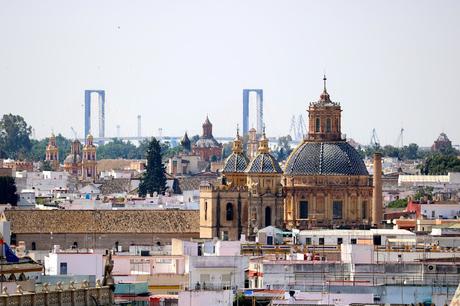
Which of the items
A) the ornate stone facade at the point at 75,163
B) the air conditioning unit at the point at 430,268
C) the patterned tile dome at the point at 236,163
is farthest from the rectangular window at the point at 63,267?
the ornate stone facade at the point at 75,163

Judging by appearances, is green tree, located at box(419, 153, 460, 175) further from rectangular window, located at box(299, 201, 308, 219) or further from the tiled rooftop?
the tiled rooftop

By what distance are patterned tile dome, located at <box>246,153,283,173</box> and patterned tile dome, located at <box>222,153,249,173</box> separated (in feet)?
1.51

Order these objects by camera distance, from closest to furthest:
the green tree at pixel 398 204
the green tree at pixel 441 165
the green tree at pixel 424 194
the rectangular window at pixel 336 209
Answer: the rectangular window at pixel 336 209 → the green tree at pixel 398 204 → the green tree at pixel 424 194 → the green tree at pixel 441 165

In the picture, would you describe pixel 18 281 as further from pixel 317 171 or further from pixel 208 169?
pixel 208 169

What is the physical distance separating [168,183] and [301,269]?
90686 millimetres

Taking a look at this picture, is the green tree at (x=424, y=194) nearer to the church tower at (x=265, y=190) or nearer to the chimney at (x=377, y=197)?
the chimney at (x=377, y=197)

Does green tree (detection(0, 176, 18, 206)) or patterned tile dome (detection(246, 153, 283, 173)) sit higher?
patterned tile dome (detection(246, 153, 283, 173))

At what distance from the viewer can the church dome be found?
102 meters

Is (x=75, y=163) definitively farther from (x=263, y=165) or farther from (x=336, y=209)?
(x=263, y=165)

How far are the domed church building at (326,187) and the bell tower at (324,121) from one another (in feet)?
0.74

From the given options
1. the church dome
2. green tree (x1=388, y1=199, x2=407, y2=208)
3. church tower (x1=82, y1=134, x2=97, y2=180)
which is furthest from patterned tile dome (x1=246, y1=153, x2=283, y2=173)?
church tower (x1=82, y1=134, x2=97, y2=180)

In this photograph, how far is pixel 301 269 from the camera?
57.8 m

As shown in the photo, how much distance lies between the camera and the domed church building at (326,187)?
100 meters

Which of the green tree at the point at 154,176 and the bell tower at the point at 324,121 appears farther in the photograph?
the green tree at the point at 154,176
